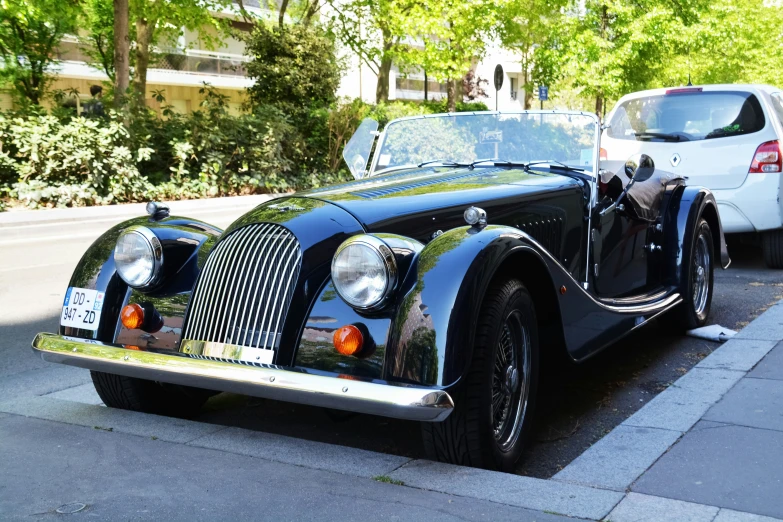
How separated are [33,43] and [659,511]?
26069mm

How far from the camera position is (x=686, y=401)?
4.34 m

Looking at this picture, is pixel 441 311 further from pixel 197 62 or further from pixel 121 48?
pixel 197 62

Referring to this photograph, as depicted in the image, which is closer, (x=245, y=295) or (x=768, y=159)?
(x=245, y=295)

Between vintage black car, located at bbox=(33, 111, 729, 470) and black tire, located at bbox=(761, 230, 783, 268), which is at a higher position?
vintage black car, located at bbox=(33, 111, 729, 470)

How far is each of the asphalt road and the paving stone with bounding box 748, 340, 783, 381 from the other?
0.52 metres

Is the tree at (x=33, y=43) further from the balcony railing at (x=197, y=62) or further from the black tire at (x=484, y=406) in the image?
the black tire at (x=484, y=406)

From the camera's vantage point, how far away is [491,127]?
5.34 meters

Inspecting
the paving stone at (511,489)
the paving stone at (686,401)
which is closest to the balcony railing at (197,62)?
the paving stone at (686,401)

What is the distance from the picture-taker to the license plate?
13.3 feet

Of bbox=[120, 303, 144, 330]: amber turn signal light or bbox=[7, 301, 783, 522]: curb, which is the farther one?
bbox=[120, 303, 144, 330]: amber turn signal light

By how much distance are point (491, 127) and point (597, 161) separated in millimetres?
685

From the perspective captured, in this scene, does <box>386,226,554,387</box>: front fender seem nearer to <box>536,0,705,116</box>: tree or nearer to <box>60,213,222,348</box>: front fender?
<box>60,213,222,348</box>: front fender

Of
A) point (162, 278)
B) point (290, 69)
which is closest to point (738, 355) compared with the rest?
point (162, 278)

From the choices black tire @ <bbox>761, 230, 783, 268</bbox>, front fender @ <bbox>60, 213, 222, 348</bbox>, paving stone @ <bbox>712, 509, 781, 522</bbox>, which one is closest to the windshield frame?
front fender @ <bbox>60, 213, 222, 348</bbox>
